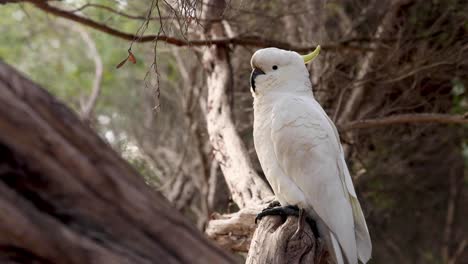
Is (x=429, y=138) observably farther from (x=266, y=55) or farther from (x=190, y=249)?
(x=190, y=249)

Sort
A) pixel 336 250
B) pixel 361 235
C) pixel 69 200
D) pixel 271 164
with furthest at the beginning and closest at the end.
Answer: pixel 271 164 < pixel 361 235 < pixel 336 250 < pixel 69 200

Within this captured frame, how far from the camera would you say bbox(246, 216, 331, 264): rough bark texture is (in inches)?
83.0

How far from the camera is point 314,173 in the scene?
8.04 feet

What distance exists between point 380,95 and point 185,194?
2078 millimetres

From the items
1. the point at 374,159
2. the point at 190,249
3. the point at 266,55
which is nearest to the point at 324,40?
the point at 374,159

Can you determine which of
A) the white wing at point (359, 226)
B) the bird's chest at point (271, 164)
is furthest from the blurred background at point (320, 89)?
the white wing at point (359, 226)

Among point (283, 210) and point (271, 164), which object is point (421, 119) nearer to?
point (271, 164)

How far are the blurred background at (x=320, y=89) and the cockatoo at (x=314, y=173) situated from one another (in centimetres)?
51

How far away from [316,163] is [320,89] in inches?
64.2

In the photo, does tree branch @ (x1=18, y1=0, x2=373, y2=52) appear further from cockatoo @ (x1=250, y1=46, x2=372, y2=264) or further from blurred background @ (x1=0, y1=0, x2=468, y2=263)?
cockatoo @ (x1=250, y1=46, x2=372, y2=264)

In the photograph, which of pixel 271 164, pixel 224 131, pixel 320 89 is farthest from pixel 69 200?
pixel 320 89

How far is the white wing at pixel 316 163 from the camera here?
2395 millimetres

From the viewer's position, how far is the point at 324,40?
13.8ft

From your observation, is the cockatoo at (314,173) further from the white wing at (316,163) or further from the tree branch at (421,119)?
the tree branch at (421,119)
